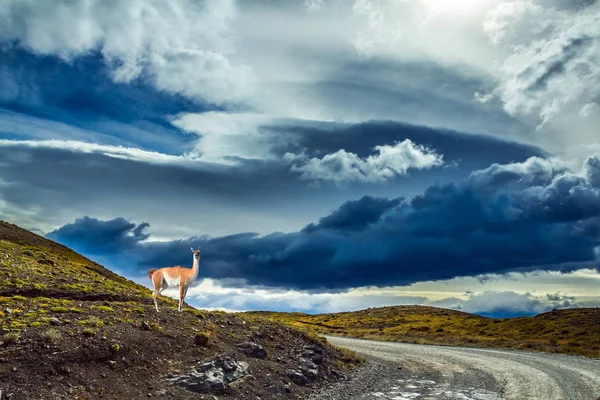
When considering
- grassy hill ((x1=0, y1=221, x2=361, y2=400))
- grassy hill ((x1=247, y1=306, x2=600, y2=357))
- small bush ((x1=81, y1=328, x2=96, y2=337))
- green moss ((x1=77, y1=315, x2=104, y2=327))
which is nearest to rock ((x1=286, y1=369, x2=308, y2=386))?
grassy hill ((x1=0, y1=221, x2=361, y2=400))

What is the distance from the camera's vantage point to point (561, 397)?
2458 centimetres

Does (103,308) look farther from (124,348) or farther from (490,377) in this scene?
(490,377)

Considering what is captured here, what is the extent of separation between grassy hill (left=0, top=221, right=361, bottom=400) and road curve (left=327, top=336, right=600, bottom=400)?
5.50 m

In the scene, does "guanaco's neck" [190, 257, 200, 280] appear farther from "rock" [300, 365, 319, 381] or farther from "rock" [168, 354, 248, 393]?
"rock" [300, 365, 319, 381]

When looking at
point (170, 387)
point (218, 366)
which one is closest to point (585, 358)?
point (218, 366)

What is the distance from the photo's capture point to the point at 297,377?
27.1m

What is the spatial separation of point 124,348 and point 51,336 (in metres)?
3.17

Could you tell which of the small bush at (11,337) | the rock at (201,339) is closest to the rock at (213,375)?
the rock at (201,339)

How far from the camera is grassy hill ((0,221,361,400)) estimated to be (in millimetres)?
18141

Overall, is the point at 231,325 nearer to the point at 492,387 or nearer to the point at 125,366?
the point at 125,366

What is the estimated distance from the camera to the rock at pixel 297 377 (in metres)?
26.8

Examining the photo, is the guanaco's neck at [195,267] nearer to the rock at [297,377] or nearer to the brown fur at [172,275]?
the brown fur at [172,275]

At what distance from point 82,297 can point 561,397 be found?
29.6 m

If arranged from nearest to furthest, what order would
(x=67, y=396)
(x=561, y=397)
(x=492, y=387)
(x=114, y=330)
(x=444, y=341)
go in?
(x=67, y=396)
(x=114, y=330)
(x=561, y=397)
(x=492, y=387)
(x=444, y=341)
